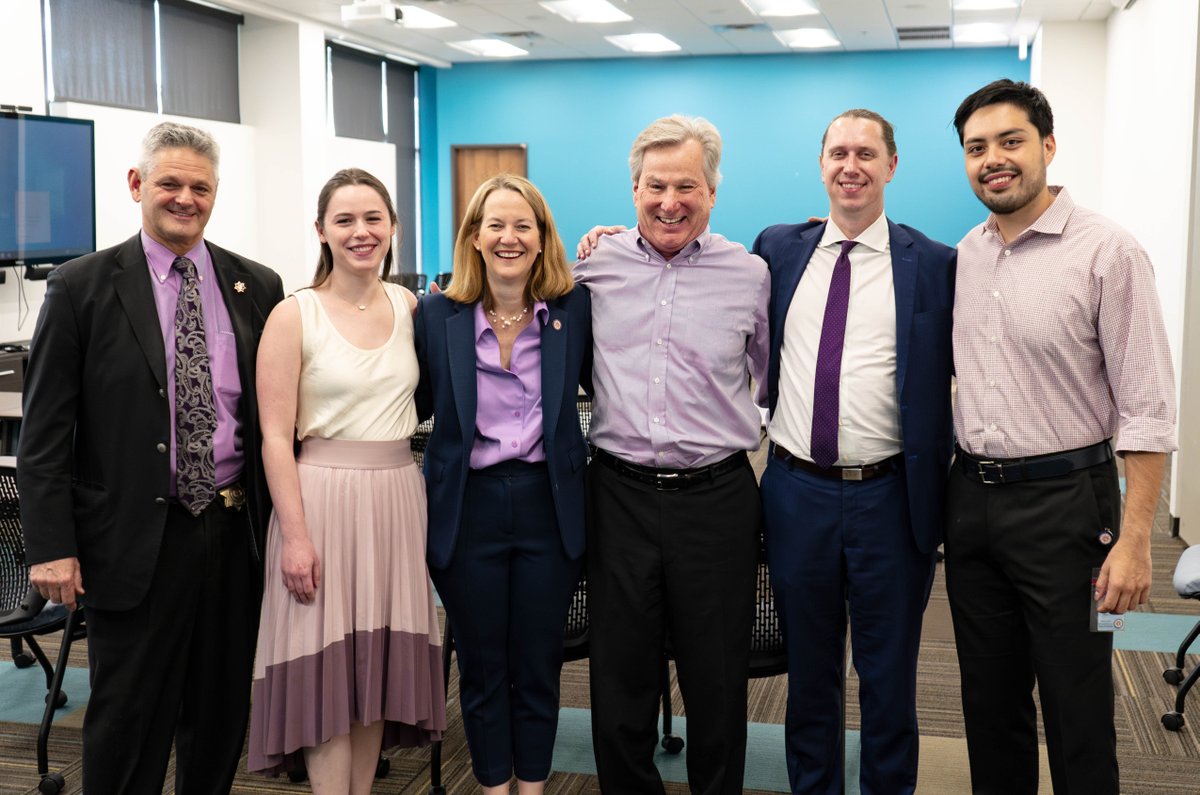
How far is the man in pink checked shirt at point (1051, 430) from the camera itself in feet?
7.25

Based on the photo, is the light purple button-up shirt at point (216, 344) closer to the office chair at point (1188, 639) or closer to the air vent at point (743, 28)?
the office chair at point (1188, 639)

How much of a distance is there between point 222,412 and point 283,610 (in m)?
0.45

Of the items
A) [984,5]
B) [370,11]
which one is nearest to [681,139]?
[370,11]

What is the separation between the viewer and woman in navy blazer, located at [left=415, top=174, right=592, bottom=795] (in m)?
2.38

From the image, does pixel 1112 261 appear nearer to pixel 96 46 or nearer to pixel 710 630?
pixel 710 630

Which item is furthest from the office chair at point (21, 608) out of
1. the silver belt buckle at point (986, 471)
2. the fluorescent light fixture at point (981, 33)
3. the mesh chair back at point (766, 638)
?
the fluorescent light fixture at point (981, 33)

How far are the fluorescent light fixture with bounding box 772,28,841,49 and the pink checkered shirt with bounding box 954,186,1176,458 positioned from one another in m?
10.8

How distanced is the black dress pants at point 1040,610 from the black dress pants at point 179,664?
1.60m

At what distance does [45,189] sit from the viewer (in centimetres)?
777

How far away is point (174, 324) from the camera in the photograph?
2.28 m

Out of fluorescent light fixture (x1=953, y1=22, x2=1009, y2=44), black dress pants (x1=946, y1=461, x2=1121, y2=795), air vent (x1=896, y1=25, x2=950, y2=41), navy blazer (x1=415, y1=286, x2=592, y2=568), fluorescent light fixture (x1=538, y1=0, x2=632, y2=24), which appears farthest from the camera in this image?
air vent (x1=896, y1=25, x2=950, y2=41)

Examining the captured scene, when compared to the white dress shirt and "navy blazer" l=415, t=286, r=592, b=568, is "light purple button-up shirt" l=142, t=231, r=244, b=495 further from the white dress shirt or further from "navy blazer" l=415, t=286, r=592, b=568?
the white dress shirt

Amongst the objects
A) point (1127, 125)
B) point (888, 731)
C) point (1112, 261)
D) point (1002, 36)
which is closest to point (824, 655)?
point (888, 731)

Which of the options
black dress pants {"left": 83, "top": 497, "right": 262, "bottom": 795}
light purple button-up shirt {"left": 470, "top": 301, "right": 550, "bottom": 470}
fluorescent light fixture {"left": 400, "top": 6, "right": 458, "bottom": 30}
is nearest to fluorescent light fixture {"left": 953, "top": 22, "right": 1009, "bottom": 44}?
fluorescent light fixture {"left": 400, "top": 6, "right": 458, "bottom": 30}
